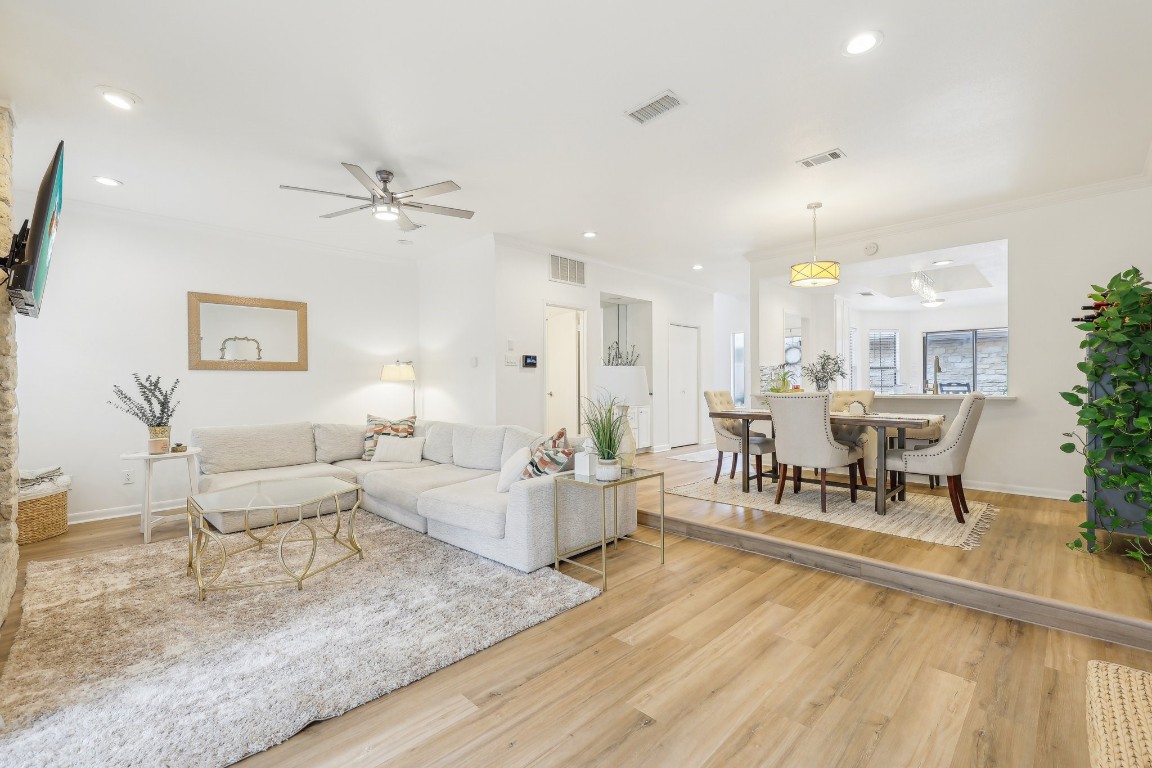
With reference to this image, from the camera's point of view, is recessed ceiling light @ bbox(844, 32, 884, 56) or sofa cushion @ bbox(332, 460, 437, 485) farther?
sofa cushion @ bbox(332, 460, 437, 485)

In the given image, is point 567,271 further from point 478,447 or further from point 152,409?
point 152,409

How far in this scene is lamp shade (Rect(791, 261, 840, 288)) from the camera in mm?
4562

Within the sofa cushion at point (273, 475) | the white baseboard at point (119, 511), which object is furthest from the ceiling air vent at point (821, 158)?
the white baseboard at point (119, 511)

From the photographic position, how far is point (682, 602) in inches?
105

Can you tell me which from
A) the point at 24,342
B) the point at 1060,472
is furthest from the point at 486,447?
the point at 1060,472

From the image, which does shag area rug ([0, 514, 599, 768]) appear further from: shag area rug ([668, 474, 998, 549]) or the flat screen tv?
shag area rug ([668, 474, 998, 549])

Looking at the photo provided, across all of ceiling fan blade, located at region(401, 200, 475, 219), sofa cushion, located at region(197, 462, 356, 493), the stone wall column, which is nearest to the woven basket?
sofa cushion, located at region(197, 462, 356, 493)

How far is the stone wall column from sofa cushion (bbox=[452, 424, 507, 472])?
2700 millimetres

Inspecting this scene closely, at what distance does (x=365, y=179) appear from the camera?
3.28 metres

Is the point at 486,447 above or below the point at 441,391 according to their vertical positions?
below

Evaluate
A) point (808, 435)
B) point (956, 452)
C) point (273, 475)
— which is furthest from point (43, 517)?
point (956, 452)

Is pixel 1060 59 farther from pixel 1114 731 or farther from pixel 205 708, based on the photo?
pixel 205 708

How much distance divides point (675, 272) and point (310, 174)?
15.8 feet

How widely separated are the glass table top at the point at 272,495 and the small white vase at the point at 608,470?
60.8 inches
